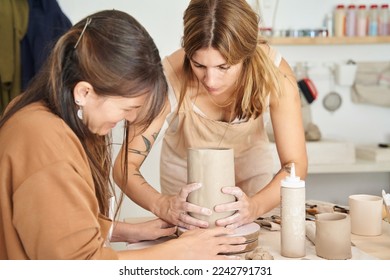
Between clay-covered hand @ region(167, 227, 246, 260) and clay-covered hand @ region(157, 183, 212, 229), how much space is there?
1.9 inches

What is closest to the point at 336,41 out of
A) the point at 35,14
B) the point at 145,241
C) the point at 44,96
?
the point at 35,14

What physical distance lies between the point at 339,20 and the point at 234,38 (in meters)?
1.92

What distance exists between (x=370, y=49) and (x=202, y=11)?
2087mm

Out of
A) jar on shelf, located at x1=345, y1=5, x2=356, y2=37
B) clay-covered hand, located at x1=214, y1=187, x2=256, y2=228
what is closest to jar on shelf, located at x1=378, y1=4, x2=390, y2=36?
jar on shelf, located at x1=345, y1=5, x2=356, y2=37

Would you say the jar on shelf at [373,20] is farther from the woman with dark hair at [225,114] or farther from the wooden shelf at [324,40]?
the woman with dark hair at [225,114]

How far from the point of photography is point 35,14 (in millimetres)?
2715

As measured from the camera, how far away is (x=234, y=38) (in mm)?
1442

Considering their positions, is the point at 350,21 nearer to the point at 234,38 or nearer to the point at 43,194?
the point at 234,38

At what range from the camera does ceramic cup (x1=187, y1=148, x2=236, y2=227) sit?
1.29 metres

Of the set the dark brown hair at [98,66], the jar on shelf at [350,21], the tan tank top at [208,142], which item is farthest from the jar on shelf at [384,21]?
the dark brown hair at [98,66]

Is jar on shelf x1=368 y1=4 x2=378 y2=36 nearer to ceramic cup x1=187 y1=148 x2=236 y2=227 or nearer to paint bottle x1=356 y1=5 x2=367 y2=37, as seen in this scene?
paint bottle x1=356 y1=5 x2=367 y2=37

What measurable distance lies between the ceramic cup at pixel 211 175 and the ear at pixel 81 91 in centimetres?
32

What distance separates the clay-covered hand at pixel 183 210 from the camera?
4.28 ft

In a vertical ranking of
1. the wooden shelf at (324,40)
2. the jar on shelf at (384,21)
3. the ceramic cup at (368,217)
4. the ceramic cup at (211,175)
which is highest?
the jar on shelf at (384,21)
